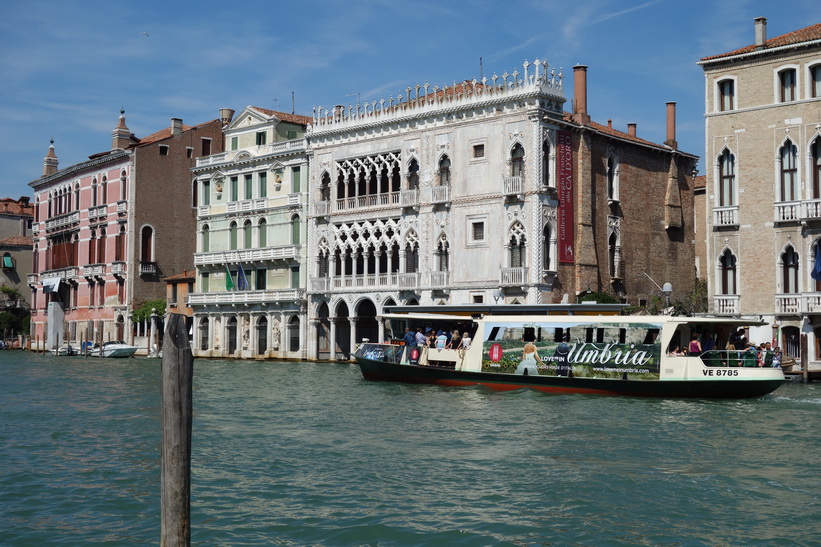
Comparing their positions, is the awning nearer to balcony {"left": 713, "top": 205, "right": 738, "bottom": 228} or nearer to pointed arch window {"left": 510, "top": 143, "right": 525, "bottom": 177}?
pointed arch window {"left": 510, "top": 143, "right": 525, "bottom": 177}

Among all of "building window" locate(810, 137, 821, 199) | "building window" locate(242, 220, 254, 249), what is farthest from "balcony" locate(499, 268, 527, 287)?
"building window" locate(242, 220, 254, 249)

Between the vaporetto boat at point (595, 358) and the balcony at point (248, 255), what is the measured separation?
1703 centimetres

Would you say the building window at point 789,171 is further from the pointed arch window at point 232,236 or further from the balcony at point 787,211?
the pointed arch window at point 232,236

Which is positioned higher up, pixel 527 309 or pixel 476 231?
pixel 476 231

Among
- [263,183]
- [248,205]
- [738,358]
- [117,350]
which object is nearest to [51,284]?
[117,350]

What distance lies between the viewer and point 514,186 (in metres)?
35.5

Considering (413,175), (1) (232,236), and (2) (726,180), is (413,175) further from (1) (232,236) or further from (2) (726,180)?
(2) (726,180)

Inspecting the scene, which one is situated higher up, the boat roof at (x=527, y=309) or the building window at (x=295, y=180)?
the building window at (x=295, y=180)

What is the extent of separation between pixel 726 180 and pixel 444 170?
34.9ft

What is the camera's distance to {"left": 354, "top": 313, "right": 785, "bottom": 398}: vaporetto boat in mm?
23219

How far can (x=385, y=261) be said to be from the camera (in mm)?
40625

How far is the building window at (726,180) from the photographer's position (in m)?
31.7

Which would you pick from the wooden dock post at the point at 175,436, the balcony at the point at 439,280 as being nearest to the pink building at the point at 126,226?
the balcony at the point at 439,280

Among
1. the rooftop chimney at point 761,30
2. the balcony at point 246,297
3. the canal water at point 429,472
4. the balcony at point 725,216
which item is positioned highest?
the rooftop chimney at point 761,30
